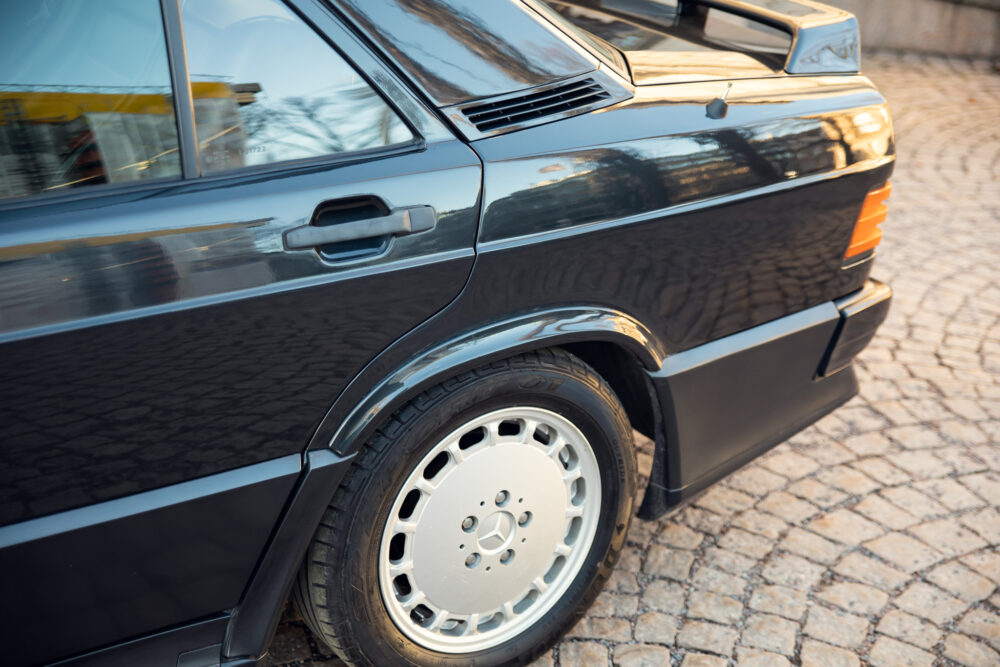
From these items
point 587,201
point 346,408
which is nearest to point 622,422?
point 587,201

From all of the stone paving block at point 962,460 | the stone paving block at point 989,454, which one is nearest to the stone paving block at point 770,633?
the stone paving block at point 962,460

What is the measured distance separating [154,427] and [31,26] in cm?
70

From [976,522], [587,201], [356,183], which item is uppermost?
[356,183]

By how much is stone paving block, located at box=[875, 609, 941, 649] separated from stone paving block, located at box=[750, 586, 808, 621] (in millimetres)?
214

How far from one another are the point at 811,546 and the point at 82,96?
2424mm

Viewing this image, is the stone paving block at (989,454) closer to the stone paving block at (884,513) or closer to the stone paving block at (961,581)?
the stone paving block at (884,513)

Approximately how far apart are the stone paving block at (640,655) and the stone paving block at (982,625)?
88 centimetres

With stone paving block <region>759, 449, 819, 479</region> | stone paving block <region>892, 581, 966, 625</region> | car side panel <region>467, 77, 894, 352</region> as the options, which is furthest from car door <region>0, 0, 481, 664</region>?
stone paving block <region>759, 449, 819, 479</region>

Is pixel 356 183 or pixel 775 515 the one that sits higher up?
pixel 356 183

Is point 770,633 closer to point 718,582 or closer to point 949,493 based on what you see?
point 718,582

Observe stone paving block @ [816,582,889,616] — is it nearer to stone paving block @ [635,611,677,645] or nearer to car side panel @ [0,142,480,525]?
stone paving block @ [635,611,677,645]

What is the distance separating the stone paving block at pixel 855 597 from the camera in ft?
8.55

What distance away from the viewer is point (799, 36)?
2.47 meters

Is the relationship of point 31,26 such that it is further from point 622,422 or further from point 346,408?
point 622,422
